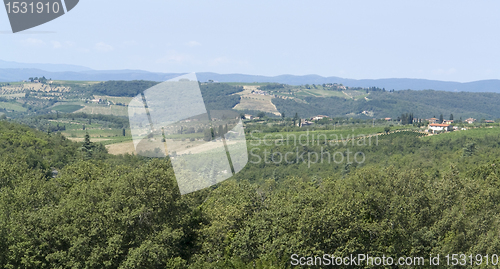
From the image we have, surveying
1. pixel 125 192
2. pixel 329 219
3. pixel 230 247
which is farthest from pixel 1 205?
pixel 329 219

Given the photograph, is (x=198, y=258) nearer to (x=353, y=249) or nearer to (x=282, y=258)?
(x=282, y=258)

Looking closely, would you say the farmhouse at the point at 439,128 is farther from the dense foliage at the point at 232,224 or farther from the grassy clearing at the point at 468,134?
the dense foliage at the point at 232,224

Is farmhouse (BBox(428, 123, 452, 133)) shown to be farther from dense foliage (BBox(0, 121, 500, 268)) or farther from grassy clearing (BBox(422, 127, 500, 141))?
dense foliage (BBox(0, 121, 500, 268))

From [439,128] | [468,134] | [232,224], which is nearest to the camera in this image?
[232,224]

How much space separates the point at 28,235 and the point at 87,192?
3.77 metres

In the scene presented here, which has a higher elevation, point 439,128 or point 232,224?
point 232,224

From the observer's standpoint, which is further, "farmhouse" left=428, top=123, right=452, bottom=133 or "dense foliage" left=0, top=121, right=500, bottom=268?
"farmhouse" left=428, top=123, right=452, bottom=133

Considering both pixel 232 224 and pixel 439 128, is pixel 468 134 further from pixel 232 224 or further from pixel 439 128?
pixel 232 224

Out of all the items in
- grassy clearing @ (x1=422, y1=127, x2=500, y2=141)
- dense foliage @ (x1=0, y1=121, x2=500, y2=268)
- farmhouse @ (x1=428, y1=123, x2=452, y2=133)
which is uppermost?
dense foliage @ (x1=0, y1=121, x2=500, y2=268)

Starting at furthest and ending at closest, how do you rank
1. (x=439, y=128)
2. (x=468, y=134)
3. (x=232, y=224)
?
(x=439, y=128)
(x=468, y=134)
(x=232, y=224)

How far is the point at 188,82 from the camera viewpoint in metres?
12.0

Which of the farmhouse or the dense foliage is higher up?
the dense foliage

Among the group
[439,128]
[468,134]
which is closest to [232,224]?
[468,134]

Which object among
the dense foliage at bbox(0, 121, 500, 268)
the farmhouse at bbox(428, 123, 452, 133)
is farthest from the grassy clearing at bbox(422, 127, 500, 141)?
the dense foliage at bbox(0, 121, 500, 268)
